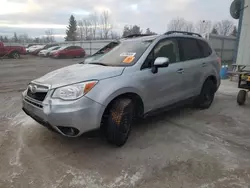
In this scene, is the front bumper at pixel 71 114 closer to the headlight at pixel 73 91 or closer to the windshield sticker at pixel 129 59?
the headlight at pixel 73 91

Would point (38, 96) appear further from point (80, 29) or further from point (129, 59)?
point (80, 29)

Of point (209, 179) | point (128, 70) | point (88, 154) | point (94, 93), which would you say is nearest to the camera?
point (209, 179)

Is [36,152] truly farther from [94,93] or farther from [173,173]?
[173,173]

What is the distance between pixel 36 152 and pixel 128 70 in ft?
5.90

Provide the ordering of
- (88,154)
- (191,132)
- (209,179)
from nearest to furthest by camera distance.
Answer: (209,179)
(88,154)
(191,132)

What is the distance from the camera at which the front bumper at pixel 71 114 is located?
2811 millimetres

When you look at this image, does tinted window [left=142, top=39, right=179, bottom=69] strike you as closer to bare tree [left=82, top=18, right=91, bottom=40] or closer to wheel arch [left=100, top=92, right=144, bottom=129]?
wheel arch [left=100, top=92, right=144, bottom=129]

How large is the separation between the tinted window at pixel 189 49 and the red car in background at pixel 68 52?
21122 mm

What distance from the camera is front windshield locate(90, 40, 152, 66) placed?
3593 millimetres

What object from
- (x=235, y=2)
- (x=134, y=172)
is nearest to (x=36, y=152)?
(x=134, y=172)

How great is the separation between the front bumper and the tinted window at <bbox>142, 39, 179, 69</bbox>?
Result: 46.4 inches

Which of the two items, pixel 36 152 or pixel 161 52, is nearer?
pixel 36 152

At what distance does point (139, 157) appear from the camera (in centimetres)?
307

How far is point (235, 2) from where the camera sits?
709cm
